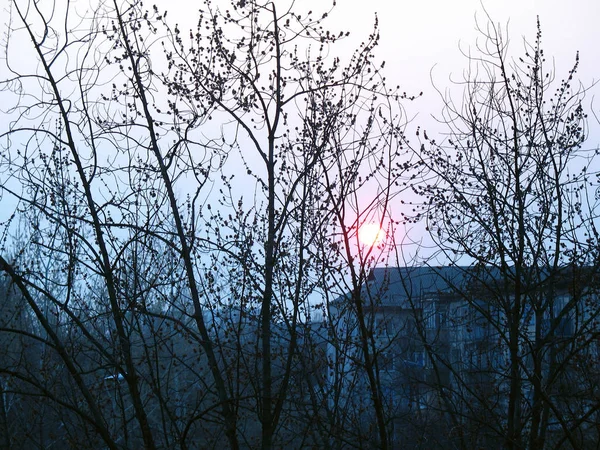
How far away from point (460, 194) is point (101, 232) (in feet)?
10.4

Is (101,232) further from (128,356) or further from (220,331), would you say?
(220,331)

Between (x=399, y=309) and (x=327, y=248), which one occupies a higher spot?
(x=327, y=248)

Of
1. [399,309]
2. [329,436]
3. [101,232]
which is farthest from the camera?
[399,309]

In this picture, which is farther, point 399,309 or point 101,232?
point 399,309

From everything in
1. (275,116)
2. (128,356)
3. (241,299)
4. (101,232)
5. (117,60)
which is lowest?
(128,356)

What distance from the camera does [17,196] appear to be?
15.9 feet

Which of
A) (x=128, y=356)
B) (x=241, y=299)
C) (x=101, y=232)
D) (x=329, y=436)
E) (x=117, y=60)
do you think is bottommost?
(x=329, y=436)

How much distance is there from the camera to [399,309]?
24.2 feet

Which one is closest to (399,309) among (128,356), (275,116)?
(275,116)

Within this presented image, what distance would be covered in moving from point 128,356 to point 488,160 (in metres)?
3.59

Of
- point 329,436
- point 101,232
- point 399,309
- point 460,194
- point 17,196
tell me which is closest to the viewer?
point 17,196

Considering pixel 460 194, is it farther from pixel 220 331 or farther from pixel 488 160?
pixel 220 331

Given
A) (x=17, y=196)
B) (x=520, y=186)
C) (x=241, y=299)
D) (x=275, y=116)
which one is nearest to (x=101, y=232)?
(x=17, y=196)

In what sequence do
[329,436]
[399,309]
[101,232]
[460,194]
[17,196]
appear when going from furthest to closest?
[399,309] → [460,194] → [329,436] → [101,232] → [17,196]
